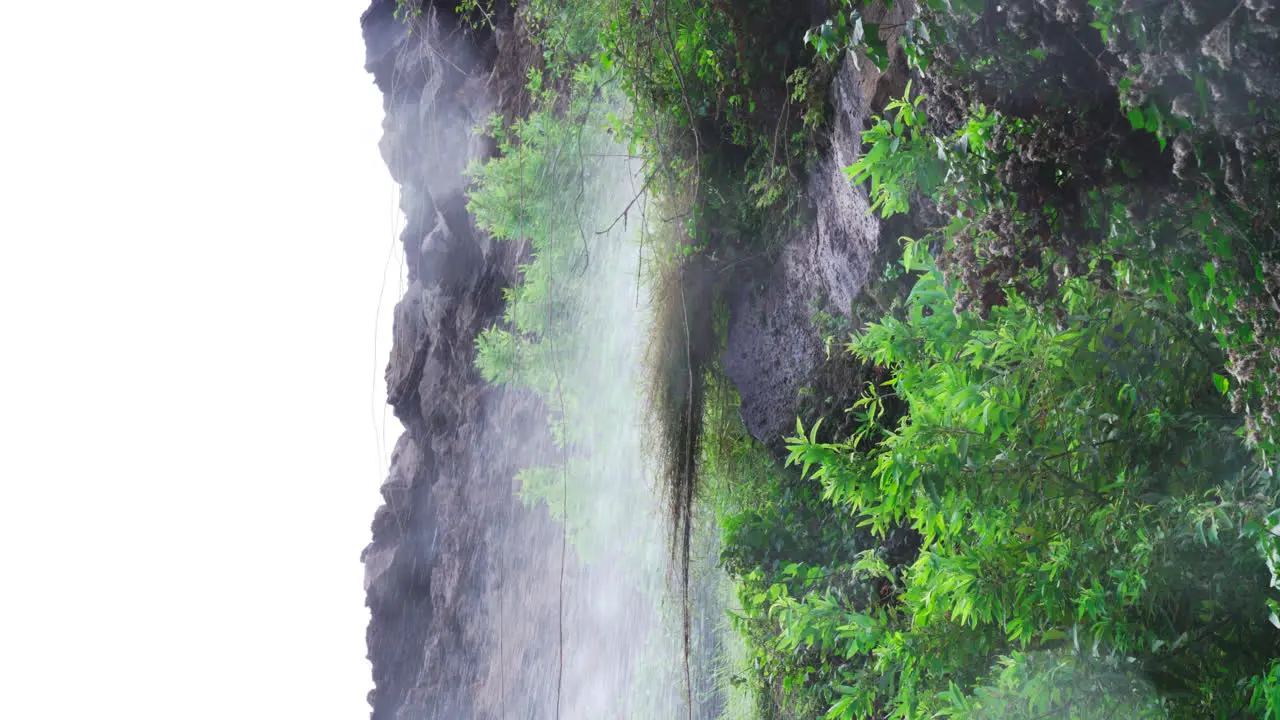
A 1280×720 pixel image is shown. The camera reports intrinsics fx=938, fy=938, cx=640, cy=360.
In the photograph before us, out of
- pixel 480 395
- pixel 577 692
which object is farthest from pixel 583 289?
pixel 577 692

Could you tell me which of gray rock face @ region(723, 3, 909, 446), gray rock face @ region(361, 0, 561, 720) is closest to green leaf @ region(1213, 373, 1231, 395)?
gray rock face @ region(723, 3, 909, 446)

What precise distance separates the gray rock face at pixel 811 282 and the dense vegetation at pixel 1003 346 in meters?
0.10

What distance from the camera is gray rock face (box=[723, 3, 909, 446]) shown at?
355cm

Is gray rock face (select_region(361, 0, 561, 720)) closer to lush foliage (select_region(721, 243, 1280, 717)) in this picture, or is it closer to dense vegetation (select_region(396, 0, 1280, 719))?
dense vegetation (select_region(396, 0, 1280, 719))

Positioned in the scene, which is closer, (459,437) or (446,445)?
(459,437)

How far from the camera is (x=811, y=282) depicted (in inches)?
164

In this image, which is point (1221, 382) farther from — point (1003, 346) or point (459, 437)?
point (459, 437)

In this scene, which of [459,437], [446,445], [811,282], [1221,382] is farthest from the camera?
[446,445]

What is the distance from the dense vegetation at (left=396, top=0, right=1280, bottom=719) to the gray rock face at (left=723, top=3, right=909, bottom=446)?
0.33 ft

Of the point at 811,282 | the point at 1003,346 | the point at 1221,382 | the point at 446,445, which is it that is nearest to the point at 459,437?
the point at 446,445

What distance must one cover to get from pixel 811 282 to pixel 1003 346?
148 centimetres

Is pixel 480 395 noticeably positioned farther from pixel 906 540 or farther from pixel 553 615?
pixel 906 540

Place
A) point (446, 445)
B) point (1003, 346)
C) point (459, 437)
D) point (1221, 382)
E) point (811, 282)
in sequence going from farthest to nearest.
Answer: point (446, 445) → point (459, 437) → point (811, 282) → point (1003, 346) → point (1221, 382)

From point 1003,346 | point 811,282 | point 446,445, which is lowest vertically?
point 1003,346
